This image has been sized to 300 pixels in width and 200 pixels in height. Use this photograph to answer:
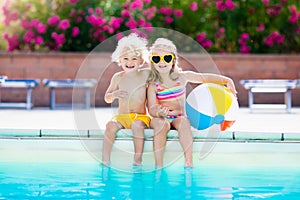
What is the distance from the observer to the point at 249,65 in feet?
31.4

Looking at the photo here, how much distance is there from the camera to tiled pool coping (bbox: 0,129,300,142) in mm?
4937

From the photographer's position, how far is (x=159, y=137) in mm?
4699

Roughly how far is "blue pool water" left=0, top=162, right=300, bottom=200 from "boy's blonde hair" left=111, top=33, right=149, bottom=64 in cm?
92

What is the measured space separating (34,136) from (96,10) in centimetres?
438

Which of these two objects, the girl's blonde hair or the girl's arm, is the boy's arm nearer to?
the girl's blonde hair

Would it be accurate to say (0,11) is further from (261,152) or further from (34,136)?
(261,152)

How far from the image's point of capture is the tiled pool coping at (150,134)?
16.2 ft

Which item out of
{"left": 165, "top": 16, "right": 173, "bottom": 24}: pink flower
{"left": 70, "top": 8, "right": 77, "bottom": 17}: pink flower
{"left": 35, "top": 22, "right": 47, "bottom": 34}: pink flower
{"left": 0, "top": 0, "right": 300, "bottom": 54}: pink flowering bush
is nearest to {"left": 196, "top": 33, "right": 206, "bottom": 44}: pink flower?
{"left": 0, "top": 0, "right": 300, "bottom": 54}: pink flowering bush

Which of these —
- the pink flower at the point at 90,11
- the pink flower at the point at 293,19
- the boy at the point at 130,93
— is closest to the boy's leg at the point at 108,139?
the boy at the point at 130,93

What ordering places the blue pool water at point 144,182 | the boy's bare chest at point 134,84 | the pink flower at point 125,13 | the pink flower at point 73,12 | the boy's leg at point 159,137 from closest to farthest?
the blue pool water at point 144,182, the boy's leg at point 159,137, the boy's bare chest at point 134,84, the pink flower at point 125,13, the pink flower at point 73,12

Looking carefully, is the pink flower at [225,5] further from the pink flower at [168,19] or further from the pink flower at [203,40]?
the pink flower at [168,19]

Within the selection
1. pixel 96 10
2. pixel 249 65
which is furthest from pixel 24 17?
pixel 249 65

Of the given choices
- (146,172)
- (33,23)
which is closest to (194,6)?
(33,23)

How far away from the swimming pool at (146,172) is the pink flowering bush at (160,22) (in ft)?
14.5
